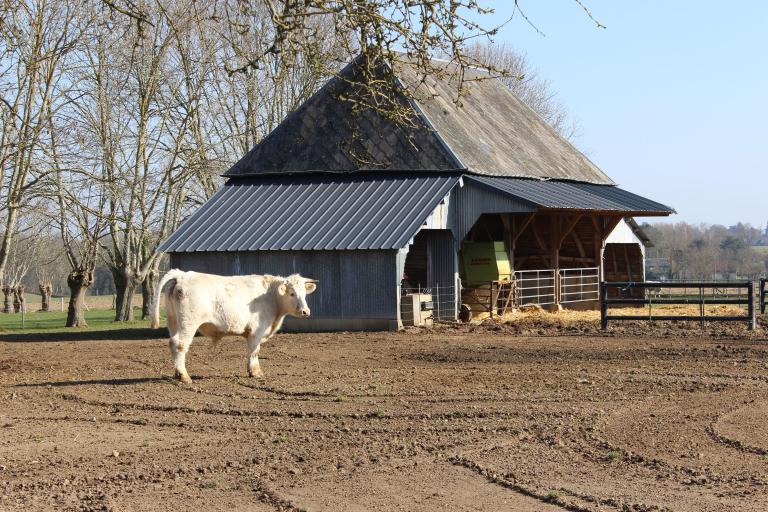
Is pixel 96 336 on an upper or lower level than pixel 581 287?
lower

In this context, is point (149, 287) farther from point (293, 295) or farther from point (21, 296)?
point (293, 295)

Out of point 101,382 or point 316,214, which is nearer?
point 101,382

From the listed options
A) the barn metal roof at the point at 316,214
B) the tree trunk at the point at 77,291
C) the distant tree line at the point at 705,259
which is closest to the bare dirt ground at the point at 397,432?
the barn metal roof at the point at 316,214

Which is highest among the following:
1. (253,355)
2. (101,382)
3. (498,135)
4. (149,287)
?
(498,135)

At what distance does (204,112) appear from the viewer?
4144 cm

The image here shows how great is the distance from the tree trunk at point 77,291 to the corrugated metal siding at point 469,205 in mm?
13470

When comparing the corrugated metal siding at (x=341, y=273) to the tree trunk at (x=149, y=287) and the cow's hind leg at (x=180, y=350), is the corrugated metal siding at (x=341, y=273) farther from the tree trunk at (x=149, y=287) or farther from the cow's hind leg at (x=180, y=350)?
the tree trunk at (x=149, y=287)

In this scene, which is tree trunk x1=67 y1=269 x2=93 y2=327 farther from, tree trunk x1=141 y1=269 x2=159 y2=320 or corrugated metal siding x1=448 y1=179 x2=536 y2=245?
corrugated metal siding x1=448 y1=179 x2=536 y2=245

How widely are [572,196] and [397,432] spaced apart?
2092cm

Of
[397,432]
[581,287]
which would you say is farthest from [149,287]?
[397,432]

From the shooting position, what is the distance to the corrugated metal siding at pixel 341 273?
25594 millimetres

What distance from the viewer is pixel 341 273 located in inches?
1027

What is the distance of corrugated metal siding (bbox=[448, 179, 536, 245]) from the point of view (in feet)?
91.0

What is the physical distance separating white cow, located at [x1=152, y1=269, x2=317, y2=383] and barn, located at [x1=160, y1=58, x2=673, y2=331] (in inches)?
343
